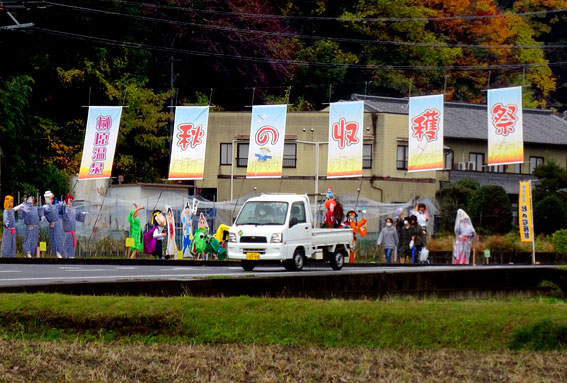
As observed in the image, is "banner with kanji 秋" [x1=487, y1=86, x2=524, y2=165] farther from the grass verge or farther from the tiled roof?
the grass verge

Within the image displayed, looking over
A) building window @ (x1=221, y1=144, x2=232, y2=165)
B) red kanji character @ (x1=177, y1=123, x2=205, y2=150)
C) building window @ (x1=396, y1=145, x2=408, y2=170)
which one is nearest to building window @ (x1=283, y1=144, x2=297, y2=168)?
building window @ (x1=221, y1=144, x2=232, y2=165)

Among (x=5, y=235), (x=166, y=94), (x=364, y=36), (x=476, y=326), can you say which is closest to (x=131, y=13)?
(x=166, y=94)

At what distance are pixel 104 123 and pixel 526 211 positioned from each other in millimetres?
14681

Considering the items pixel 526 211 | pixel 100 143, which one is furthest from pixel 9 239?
pixel 526 211

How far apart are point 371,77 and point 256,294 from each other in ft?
186

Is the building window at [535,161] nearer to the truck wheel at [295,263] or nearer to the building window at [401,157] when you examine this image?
the building window at [401,157]

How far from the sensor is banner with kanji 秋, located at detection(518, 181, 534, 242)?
1495 inches

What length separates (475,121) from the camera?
69.6 m

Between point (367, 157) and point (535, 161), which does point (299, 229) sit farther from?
point (535, 161)

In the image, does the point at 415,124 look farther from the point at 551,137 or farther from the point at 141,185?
the point at 551,137

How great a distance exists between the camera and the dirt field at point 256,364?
9383 mm

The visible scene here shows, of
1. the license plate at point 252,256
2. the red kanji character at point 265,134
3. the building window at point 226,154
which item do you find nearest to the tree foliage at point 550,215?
the red kanji character at point 265,134

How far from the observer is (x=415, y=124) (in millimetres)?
41188

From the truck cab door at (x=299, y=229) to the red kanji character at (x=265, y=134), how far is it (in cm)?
1368
